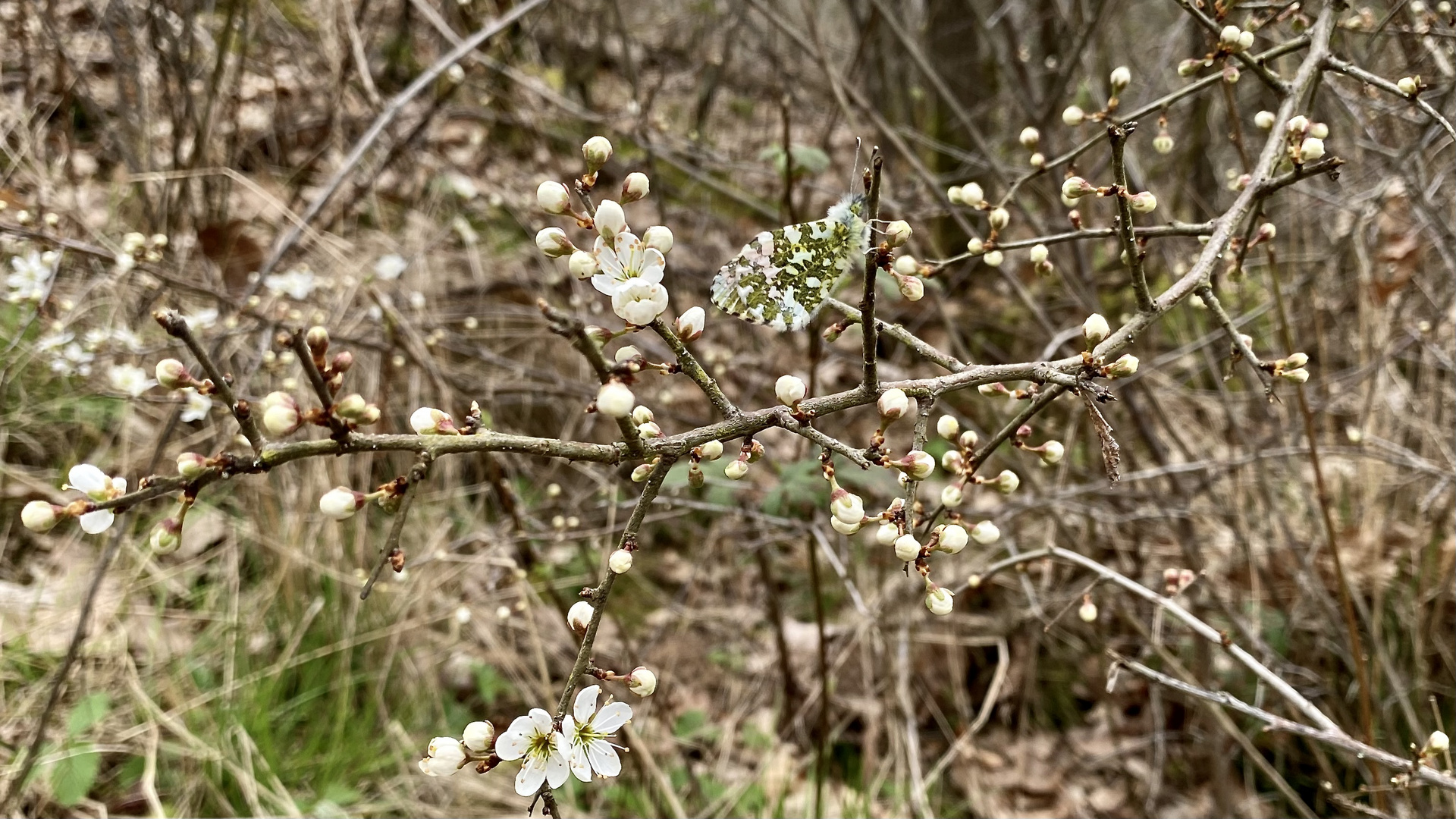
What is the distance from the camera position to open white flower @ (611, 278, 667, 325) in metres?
0.74

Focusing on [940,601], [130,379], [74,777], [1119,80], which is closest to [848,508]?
[940,601]

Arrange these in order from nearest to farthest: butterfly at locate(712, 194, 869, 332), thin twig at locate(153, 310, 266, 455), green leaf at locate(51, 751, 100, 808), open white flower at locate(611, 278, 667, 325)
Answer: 1. thin twig at locate(153, 310, 266, 455)
2. open white flower at locate(611, 278, 667, 325)
3. butterfly at locate(712, 194, 869, 332)
4. green leaf at locate(51, 751, 100, 808)

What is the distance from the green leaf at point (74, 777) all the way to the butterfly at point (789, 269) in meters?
2.33

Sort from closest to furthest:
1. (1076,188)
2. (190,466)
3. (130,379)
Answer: (190,466) < (1076,188) < (130,379)

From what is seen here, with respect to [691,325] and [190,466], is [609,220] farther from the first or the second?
[190,466]

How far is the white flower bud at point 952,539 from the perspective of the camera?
3.01 feet

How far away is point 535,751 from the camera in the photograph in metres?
0.86

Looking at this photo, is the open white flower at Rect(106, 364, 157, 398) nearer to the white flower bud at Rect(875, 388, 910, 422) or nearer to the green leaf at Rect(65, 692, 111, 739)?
the green leaf at Rect(65, 692, 111, 739)

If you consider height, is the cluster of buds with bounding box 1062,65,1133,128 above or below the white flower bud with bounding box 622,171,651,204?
above

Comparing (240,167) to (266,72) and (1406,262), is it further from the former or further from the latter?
(1406,262)

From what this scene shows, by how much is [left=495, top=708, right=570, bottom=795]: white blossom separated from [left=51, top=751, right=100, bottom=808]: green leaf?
1.94 meters

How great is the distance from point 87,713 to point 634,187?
7.96ft

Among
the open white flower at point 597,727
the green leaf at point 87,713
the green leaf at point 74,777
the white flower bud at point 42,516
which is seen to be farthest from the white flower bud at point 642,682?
the green leaf at point 87,713

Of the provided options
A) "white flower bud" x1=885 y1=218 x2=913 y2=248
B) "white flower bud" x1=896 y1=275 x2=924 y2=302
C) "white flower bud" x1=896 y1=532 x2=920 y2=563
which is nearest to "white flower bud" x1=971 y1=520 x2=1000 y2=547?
"white flower bud" x1=896 y1=532 x2=920 y2=563
